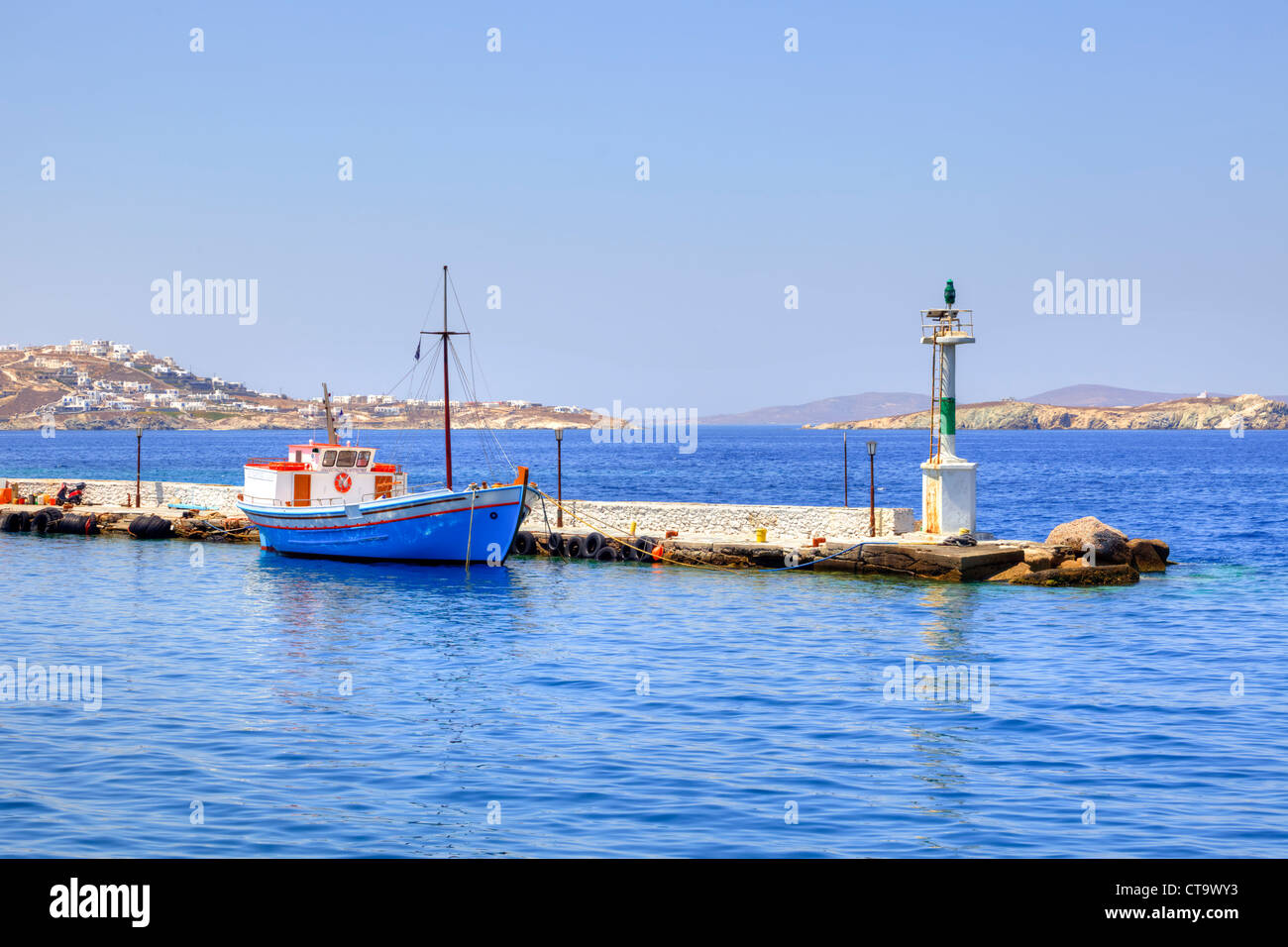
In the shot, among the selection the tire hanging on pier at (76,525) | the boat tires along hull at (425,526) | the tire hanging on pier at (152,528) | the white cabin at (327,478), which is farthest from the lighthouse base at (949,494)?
the tire hanging on pier at (76,525)

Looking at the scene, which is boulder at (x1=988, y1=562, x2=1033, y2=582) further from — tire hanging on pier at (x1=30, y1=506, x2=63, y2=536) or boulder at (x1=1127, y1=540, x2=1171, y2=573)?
tire hanging on pier at (x1=30, y1=506, x2=63, y2=536)

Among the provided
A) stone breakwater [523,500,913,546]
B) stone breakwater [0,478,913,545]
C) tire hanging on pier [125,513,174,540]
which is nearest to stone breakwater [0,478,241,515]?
stone breakwater [0,478,913,545]

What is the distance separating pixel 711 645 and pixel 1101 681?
7.38 meters

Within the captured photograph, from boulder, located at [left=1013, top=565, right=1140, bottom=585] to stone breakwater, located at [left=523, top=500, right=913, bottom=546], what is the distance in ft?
15.5

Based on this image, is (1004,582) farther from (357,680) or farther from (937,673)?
(357,680)

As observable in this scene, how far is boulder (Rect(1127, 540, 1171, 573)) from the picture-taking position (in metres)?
35.4

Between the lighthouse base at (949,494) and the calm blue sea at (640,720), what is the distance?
3.33 m

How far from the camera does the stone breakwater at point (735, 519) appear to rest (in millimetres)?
35375

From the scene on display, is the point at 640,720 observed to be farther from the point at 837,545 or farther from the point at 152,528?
the point at 152,528

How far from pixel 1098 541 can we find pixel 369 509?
77.8 ft

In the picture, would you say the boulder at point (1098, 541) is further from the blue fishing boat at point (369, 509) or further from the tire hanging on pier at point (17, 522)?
the tire hanging on pier at point (17, 522)

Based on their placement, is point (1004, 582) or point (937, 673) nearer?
point (937, 673)

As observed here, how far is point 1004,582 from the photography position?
103ft
